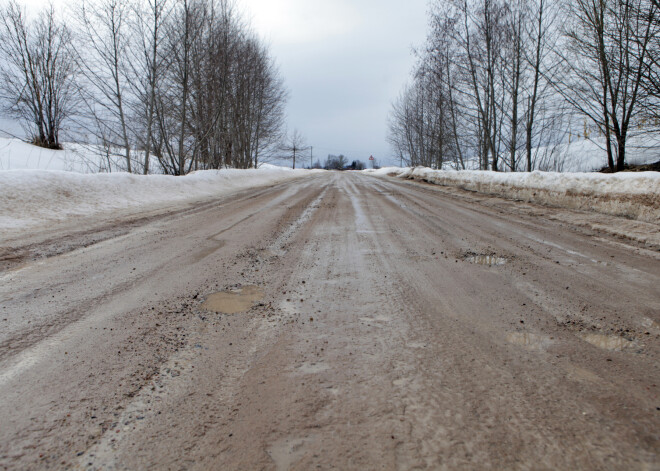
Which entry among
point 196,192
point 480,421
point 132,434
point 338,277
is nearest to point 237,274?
point 338,277

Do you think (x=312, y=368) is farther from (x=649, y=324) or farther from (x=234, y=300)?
(x=649, y=324)

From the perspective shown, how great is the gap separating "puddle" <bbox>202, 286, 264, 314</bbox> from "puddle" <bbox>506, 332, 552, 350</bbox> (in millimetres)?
1629

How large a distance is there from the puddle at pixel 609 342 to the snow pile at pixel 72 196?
20.5ft

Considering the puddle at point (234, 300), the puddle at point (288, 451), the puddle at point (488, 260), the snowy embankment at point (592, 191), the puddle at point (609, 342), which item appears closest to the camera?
the puddle at point (288, 451)

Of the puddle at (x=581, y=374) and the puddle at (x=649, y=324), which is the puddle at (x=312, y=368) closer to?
→ the puddle at (x=581, y=374)

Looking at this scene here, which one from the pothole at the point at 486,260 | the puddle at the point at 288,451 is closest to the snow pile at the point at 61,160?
the pothole at the point at 486,260

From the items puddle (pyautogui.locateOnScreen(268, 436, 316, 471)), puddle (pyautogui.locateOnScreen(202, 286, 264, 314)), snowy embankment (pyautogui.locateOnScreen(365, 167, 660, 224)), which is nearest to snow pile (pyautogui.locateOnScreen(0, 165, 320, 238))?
puddle (pyautogui.locateOnScreen(202, 286, 264, 314))

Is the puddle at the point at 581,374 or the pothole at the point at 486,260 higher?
the pothole at the point at 486,260

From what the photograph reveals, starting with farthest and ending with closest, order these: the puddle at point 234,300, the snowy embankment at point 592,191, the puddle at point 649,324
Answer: the snowy embankment at point 592,191
the puddle at point 234,300
the puddle at point 649,324

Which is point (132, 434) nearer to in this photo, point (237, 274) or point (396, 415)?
point (396, 415)

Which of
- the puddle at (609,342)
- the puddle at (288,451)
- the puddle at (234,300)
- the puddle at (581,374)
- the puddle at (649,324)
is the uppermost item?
the puddle at (234,300)

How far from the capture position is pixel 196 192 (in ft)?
35.0

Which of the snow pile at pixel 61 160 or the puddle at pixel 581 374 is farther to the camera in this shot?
the snow pile at pixel 61 160

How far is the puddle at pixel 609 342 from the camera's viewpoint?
70.4 inches
